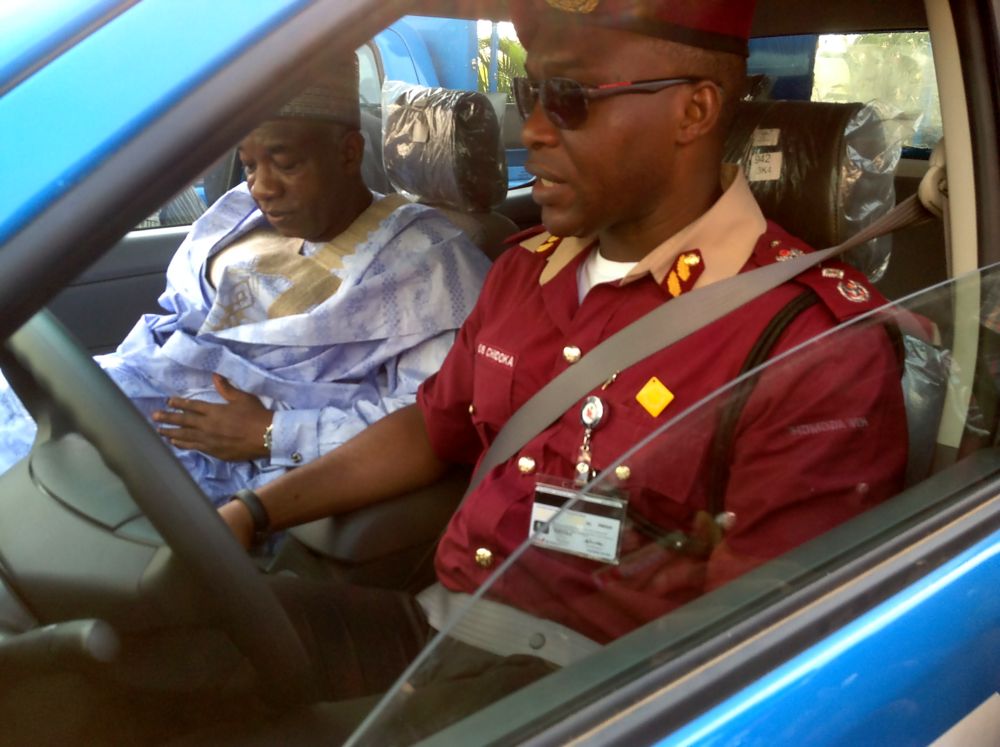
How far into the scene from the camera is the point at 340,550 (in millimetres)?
1896

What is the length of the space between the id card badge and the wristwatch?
0.98 m

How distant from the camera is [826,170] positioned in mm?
1764

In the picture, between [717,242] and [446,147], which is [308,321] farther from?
[717,242]

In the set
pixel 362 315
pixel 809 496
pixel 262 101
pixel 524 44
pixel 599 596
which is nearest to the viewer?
pixel 262 101

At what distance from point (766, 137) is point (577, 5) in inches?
20.7

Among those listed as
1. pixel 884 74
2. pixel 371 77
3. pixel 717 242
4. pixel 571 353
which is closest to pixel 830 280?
pixel 717 242

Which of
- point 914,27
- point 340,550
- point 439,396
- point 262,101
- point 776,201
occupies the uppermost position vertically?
point 262,101

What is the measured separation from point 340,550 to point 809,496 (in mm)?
984

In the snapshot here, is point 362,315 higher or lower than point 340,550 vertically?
higher

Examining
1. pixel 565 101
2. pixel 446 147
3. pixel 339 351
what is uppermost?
pixel 565 101

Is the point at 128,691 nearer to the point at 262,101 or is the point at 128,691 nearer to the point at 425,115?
the point at 262,101

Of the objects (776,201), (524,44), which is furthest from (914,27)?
(524,44)

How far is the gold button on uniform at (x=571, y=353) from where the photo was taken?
1.61m

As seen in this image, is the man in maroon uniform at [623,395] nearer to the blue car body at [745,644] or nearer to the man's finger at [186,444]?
the blue car body at [745,644]
